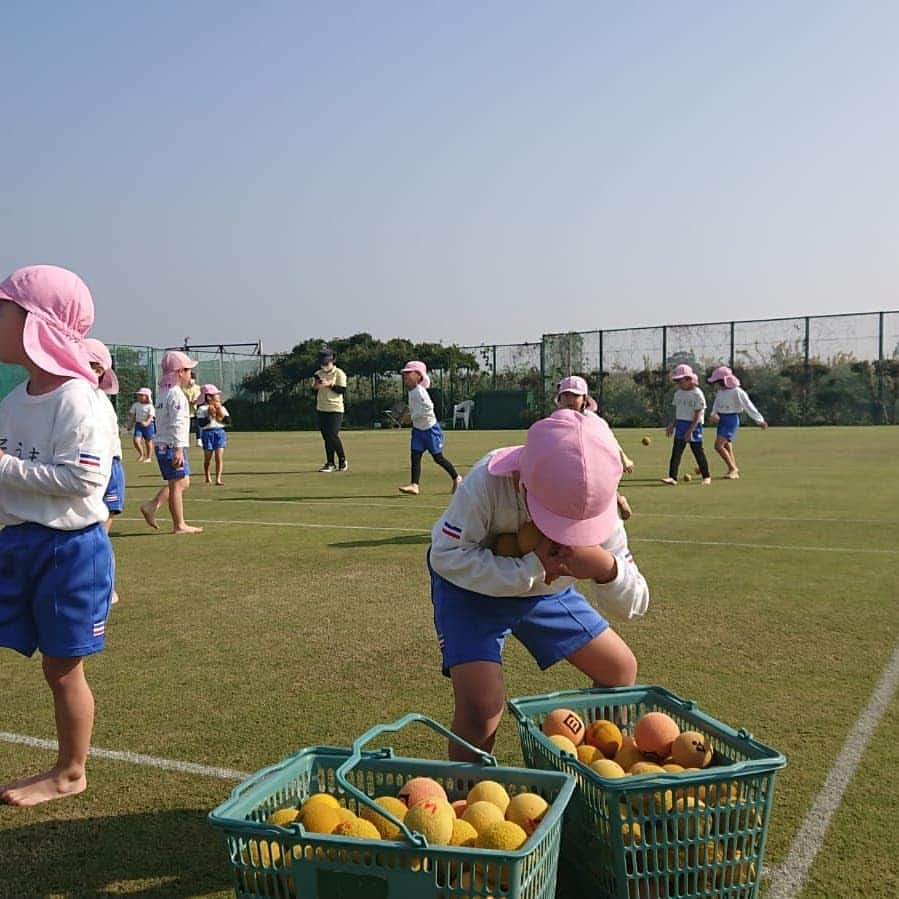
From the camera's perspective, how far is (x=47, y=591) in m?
3.68

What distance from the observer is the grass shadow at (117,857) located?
10.1 ft

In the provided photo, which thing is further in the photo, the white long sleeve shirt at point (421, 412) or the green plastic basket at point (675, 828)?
the white long sleeve shirt at point (421, 412)

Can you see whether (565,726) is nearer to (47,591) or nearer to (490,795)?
(490,795)

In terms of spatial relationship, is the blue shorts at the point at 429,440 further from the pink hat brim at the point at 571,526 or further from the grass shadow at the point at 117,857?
the pink hat brim at the point at 571,526

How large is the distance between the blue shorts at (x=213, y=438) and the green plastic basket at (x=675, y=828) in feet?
49.4

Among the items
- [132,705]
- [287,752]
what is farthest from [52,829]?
[132,705]

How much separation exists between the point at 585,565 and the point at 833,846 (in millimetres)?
1321

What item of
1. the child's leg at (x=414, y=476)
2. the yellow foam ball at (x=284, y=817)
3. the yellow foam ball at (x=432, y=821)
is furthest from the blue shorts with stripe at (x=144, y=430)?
the yellow foam ball at (x=432, y=821)

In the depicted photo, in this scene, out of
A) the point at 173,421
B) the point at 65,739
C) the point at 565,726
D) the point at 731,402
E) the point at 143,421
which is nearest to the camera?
the point at 565,726

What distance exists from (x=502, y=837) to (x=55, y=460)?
2.24 m

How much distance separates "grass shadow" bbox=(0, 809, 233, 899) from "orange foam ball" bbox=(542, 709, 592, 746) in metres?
1.18

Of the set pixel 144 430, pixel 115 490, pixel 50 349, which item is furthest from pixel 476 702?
pixel 144 430

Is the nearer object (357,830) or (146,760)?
(357,830)

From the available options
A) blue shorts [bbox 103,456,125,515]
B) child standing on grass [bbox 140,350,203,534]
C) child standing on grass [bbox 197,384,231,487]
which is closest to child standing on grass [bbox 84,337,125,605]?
blue shorts [bbox 103,456,125,515]
